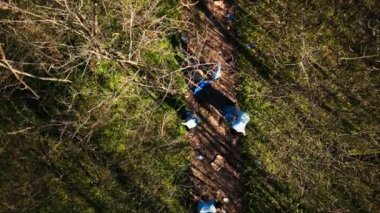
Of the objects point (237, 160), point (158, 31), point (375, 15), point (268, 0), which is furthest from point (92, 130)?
point (375, 15)

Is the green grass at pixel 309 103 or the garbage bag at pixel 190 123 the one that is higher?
the garbage bag at pixel 190 123

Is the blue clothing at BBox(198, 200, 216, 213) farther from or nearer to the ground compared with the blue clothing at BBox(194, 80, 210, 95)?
nearer to the ground

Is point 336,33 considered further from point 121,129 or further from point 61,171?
point 61,171

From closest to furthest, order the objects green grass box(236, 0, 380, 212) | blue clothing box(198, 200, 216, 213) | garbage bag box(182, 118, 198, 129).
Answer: blue clothing box(198, 200, 216, 213)
garbage bag box(182, 118, 198, 129)
green grass box(236, 0, 380, 212)

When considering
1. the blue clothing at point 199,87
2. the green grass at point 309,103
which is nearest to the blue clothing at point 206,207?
the green grass at point 309,103

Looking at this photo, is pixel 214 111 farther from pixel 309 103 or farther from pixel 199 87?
pixel 309 103

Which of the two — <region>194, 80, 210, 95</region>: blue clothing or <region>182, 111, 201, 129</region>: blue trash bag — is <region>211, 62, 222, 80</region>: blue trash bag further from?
<region>182, 111, 201, 129</region>: blue trash bag

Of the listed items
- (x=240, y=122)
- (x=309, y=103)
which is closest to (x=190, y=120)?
(x=240, y=122)

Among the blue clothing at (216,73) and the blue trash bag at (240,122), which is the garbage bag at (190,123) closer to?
the blue trash bag at (240,122)

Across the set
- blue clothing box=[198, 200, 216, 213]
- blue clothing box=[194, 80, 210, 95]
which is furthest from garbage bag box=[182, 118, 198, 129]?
blue clothing box=[198, 200, 216, 213]
